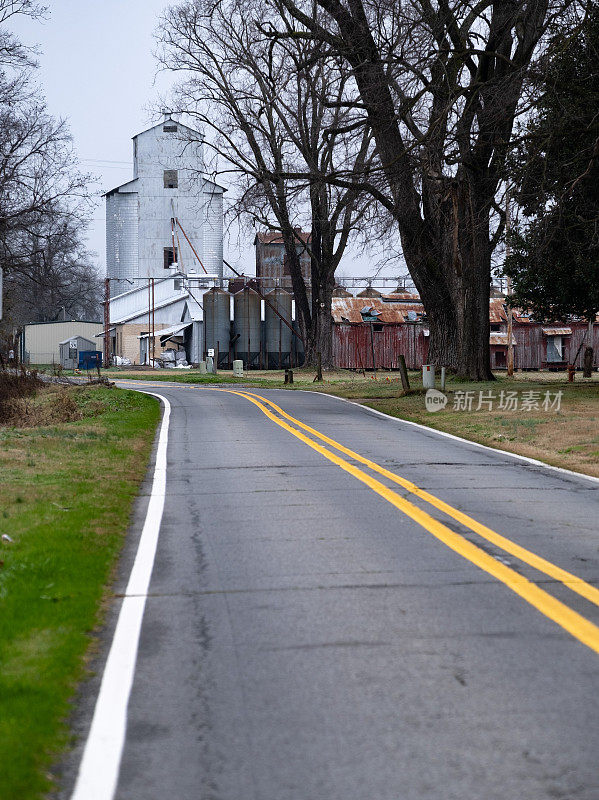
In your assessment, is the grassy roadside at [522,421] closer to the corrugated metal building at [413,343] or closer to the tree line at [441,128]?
the tree line at [441,128]

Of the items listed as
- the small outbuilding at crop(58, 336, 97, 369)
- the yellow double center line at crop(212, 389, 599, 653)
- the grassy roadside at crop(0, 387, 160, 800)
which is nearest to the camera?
the grassy roadside at crop(0, 387, 160, 800)

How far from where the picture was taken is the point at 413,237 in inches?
1192

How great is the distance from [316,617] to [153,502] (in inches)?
194

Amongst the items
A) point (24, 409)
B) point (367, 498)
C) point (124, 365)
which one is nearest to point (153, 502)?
point (367, 498)

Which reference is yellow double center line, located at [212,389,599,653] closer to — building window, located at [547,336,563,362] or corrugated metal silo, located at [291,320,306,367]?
building window, located at [547,336,563,362]

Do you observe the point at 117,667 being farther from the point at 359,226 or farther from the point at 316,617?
the point at 359,226

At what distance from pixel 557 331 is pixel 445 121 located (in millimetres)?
42702

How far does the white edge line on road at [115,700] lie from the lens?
12.3 ft

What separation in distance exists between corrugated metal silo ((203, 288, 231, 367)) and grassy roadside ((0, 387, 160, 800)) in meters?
53.1

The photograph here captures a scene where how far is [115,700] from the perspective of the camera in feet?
15.0

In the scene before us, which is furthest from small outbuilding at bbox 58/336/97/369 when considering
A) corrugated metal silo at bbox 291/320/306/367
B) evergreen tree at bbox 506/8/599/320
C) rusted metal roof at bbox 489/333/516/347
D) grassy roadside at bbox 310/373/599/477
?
evergreen tree at bbox 506/8/599/320

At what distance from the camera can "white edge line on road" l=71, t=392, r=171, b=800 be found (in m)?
3.74

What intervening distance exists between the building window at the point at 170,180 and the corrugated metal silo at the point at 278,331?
47.5ft

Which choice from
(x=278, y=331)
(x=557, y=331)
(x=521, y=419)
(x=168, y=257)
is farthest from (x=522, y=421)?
(x=168, y=257)
